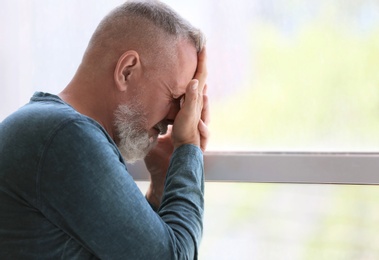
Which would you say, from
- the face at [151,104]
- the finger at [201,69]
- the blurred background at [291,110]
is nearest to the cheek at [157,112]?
the face at [151,104]

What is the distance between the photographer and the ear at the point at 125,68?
1269mm

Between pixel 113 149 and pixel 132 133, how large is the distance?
18 cm

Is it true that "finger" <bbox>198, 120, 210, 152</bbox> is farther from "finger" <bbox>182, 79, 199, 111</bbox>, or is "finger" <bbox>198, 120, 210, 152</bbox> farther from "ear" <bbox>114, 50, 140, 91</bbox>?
"ear" <bbox>114, 50, 140, 91</bbox>

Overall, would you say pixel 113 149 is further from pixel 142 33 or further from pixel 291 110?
pixel 291 110

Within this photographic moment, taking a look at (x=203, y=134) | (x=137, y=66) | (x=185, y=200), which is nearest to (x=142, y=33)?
(x=137, y=66)

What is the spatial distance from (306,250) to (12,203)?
734 mm

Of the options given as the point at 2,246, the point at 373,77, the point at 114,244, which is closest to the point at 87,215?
the point at 114,244

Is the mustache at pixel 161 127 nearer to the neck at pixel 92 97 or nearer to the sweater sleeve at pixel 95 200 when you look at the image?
the neck at pixel 92 97

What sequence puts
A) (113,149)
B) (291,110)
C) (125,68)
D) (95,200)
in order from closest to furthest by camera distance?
(95,200) → (113,149) → (125,68) → (291,110)

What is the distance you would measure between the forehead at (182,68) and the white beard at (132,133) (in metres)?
0.11

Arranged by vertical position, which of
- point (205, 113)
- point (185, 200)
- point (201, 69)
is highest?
point (201, 69)

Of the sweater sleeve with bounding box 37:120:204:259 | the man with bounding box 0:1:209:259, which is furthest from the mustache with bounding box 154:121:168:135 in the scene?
the sweater sleeve with bounding box 37:120:204:259

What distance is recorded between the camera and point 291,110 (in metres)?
1.40

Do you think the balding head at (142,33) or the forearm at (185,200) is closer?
the forearm at (185,200)
